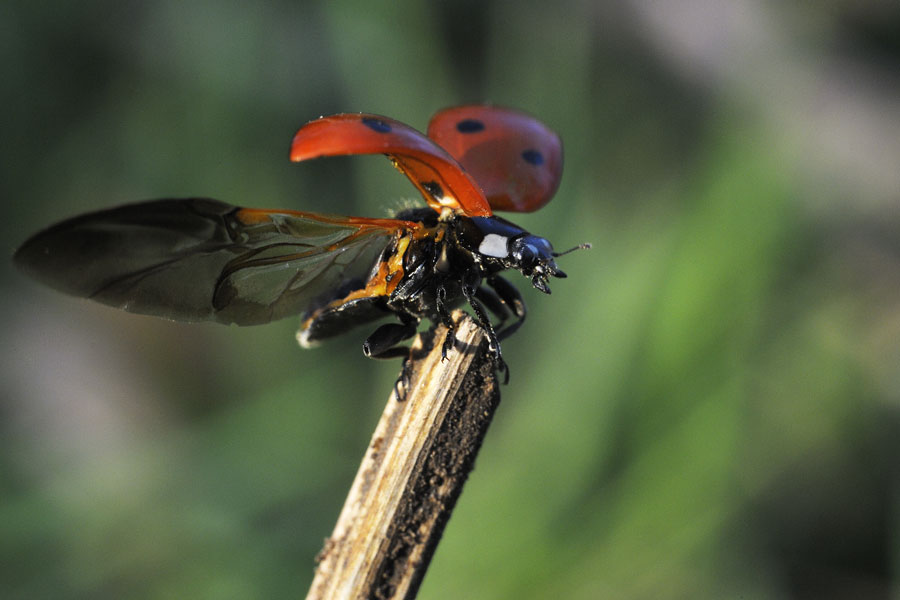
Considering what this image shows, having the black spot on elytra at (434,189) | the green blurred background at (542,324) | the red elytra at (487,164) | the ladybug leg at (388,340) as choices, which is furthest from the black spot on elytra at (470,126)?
the green blurred background at (542,324)

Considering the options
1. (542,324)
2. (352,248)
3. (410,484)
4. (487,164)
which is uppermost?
(542,324)

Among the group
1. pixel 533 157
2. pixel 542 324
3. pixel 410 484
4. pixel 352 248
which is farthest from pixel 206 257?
pixel 542 324

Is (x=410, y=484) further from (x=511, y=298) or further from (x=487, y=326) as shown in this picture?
(x=511, y=298)

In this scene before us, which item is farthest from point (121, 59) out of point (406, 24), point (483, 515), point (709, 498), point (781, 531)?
point (781, 531)

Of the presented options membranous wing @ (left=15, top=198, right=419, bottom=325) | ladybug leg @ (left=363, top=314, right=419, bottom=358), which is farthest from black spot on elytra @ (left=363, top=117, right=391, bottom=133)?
ladybug leg @ (left=363, top=314, right=419, bottom=358)

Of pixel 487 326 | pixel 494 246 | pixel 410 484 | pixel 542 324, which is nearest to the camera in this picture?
pixel 410 484

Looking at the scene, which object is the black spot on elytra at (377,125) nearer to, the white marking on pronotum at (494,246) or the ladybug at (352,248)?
the ladybug at (352,248)

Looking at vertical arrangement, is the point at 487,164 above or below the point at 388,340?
above
